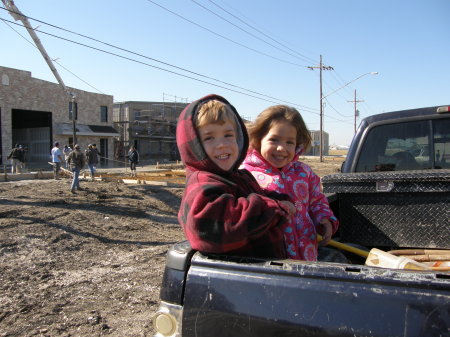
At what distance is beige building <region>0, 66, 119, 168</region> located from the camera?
32.3 metres

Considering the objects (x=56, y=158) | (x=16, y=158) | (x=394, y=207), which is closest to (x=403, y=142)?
(x=394, y=207)

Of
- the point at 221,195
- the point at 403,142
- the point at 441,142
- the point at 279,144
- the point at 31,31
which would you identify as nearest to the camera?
the point at 221,195

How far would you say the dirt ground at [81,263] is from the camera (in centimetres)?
384

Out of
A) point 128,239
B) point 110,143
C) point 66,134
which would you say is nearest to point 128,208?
point 128,239

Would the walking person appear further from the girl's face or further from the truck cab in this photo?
the girl's face

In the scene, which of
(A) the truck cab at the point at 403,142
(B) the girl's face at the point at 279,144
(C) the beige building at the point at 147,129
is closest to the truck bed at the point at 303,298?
(B) the girl's face at the point at 279,144

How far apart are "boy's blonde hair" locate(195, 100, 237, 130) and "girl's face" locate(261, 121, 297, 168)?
51 cm

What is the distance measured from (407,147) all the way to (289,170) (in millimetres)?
1809

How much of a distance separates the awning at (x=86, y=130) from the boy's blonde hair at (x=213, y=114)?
3801 cm

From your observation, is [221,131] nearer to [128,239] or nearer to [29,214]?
[128,239]

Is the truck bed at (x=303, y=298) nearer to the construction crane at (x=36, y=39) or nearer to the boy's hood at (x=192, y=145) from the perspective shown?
the boy's hood at (x=192, y=145)

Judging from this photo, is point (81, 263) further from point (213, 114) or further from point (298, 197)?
point (213, 114)

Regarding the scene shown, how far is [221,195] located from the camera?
4.89 feet

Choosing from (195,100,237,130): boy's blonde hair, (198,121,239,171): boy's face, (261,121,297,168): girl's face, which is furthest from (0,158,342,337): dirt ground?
(195,100,237,130): boy's blonde hair
